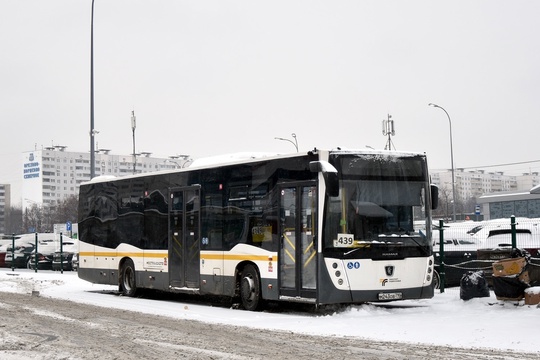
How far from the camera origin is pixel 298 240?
16.8m

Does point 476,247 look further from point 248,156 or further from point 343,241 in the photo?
point 343,241

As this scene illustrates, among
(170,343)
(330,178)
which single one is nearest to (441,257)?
(330,178)

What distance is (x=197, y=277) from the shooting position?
20.0m

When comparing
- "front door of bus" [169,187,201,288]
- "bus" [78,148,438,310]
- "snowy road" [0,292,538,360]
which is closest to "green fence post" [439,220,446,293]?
"bus" [78,148,438,310]

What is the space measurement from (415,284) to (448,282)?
5321mm

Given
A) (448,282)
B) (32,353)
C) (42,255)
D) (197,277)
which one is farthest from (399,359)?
(42,255)

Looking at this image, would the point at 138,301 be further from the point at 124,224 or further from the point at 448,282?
the point at 448,282

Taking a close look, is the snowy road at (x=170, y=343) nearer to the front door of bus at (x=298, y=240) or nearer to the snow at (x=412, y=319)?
the snow at (x=412, y=319)

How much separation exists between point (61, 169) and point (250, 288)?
6912 inches

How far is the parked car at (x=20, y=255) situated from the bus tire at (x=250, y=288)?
26.6m

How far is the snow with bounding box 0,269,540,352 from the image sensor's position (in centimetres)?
1270

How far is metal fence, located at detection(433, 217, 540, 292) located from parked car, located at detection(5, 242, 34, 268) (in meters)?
Result: 25.8

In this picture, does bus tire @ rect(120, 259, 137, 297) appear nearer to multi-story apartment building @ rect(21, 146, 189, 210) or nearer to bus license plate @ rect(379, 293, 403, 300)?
bus license plate @ rect(379, 293, 403, 300)

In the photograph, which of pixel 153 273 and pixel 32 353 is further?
pixel 153 273
